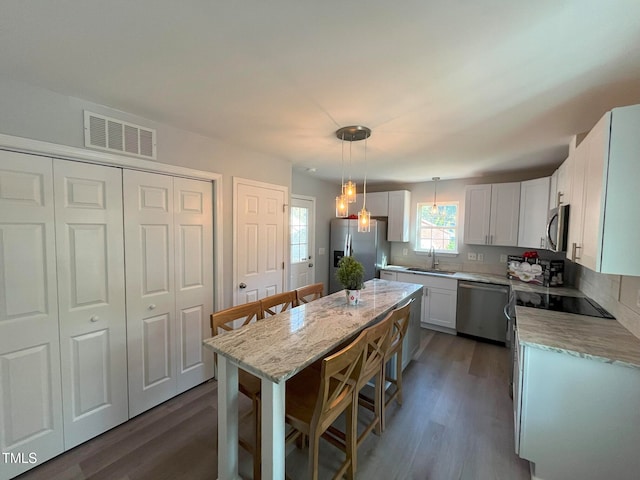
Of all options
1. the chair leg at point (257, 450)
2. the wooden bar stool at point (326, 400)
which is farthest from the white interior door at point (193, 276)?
the wooden bar stool at point (326, 400)

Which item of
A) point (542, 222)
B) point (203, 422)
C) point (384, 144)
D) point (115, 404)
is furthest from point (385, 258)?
point (115, 404)

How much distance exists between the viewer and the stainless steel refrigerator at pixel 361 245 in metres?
4.27

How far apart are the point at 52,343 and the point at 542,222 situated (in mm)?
4789

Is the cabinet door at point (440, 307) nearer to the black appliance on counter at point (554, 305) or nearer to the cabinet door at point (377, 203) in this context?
the black appliance on counter at point (554, 305)

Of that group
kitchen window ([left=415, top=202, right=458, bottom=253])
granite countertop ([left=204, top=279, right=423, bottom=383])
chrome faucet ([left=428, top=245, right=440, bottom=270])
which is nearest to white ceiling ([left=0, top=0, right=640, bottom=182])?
granite countertop ([left=204, top=279, right=423, bottom=383])

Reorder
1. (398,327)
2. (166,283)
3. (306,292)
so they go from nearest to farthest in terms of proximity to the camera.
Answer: (398,327), (166,283), (306,292)

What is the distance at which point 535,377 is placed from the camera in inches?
60.9

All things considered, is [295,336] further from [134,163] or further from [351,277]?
[134,163]

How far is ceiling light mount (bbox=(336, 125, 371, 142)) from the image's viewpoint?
7.07 feet

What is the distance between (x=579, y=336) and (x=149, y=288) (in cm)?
311

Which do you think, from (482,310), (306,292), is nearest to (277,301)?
(306,292)

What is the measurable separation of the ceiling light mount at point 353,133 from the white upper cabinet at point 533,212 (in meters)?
2.44

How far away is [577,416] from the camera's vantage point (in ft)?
4.81

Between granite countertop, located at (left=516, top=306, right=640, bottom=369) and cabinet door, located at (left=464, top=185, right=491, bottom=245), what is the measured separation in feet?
6.21
